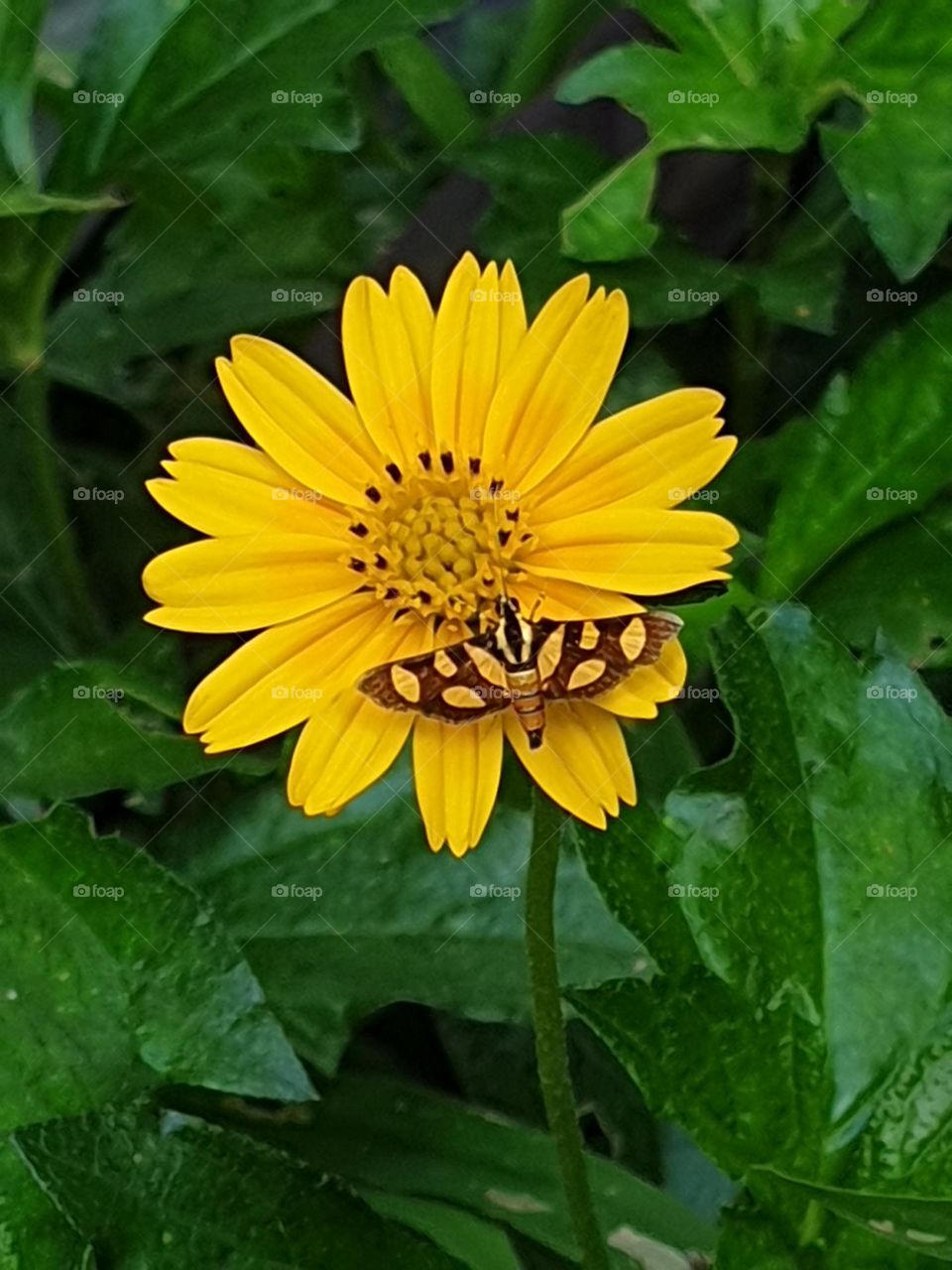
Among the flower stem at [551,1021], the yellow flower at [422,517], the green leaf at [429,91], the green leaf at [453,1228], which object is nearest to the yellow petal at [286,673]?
the yellow flower at [422,517]

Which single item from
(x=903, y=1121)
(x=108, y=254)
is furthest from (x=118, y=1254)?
(x=108, y=254)

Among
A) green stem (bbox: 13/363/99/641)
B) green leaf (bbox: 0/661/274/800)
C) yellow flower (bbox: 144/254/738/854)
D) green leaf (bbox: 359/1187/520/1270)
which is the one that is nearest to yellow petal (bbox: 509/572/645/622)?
yellow flower (bbox: 144/254/738/854)

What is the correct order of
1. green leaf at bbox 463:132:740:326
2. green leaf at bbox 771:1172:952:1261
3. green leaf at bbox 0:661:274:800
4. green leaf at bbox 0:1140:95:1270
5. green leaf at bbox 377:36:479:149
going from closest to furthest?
1. green leaf at bbox 771:1172:952:1261
2. green leaf at bbox 0:1140:95:1270
3. green leaf at bbox 0:661:274:800
4. green leaf at bbox 463:132:740:326
5. green leaf at bbox 377:36:479:149

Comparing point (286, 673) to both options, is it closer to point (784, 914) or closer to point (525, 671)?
point (525, 671)

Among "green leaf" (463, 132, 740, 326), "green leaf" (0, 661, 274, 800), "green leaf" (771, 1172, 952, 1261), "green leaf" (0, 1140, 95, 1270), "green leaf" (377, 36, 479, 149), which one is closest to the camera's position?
"green leaf" (771, 1172, 952, 1261)

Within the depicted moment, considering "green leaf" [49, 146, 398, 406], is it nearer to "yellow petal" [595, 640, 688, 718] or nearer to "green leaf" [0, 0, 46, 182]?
"green leaf" [0, 0, 46, 182]

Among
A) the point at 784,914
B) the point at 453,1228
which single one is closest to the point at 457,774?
the point at 784,914

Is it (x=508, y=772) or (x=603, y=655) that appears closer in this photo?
(x=603, y=655)

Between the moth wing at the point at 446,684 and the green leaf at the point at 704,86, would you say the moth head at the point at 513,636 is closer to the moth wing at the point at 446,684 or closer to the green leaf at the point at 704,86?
the moth wing at the point at 446,684
